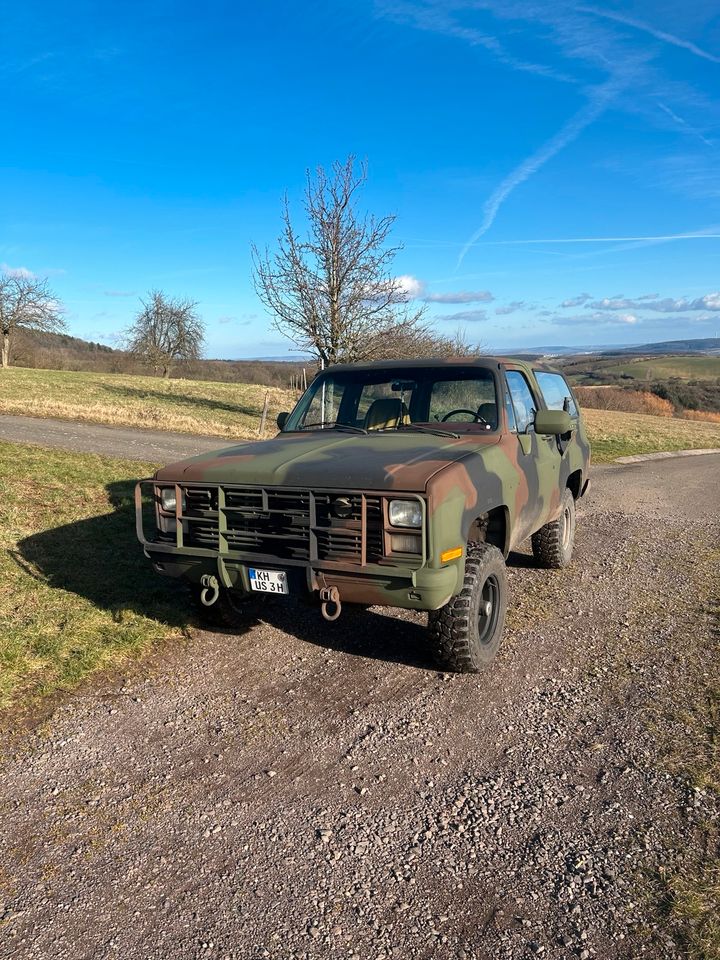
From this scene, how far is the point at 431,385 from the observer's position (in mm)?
5387

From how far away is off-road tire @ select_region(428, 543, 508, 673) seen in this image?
13.2ft

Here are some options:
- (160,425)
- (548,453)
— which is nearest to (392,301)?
(160,425)

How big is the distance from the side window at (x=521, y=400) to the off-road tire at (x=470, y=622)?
1308mm

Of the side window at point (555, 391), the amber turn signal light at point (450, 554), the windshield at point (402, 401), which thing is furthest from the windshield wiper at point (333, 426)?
the side window at point (555, 391)

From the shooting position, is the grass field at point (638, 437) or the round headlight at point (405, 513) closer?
the round headlight at point (405, 513)

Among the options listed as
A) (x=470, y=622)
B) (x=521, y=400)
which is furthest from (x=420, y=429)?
(x=470, y=622)

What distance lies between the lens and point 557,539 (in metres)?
6.49

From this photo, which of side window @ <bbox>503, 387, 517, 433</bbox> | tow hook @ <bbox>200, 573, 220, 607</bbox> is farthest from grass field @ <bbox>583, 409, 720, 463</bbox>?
tow hook @ <bbox>200, 573, 220, 607</bbox>

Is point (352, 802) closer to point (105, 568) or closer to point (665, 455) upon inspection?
point (105, 568)

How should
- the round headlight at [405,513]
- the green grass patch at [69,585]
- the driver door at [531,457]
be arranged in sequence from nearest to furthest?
1. the round headlight at [405,513]
2. the green grass patch at [69,585]
3. the driver door at [531,457]

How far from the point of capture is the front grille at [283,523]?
3.79m

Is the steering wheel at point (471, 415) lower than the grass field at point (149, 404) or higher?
higher

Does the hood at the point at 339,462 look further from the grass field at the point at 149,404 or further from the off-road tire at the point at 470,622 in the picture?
the grass field at the point at 149,404

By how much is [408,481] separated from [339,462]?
0.58 meters
